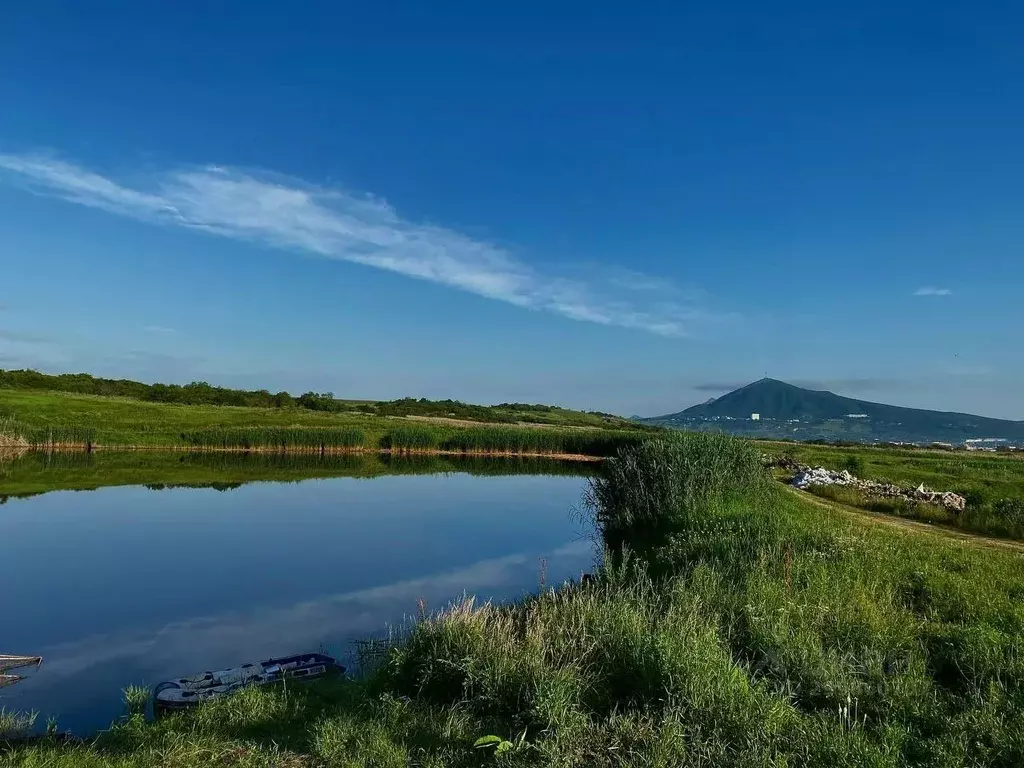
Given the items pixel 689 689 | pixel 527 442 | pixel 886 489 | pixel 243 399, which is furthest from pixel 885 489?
pixel 243 399

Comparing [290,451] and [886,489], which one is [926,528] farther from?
[290,451]

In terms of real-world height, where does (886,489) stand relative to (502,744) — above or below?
above

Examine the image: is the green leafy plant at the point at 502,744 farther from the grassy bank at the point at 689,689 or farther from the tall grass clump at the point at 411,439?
the tall grass clump at the point at 411,439

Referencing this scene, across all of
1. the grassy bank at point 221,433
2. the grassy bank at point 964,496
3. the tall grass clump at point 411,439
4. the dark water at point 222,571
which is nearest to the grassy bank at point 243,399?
the grassy bank at point 221,433

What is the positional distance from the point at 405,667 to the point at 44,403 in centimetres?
6346

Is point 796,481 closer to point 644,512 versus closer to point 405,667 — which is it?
point 644,512

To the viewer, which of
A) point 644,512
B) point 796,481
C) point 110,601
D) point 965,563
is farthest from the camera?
point 796,481

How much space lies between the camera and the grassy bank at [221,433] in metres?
51.7

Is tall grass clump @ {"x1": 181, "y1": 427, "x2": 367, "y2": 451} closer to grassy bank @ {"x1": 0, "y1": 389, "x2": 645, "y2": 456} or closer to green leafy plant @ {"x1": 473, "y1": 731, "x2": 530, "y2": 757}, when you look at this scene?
grassy bank @ {"x1": 0, "y1": 389, "x2": 645, "y2": 456}

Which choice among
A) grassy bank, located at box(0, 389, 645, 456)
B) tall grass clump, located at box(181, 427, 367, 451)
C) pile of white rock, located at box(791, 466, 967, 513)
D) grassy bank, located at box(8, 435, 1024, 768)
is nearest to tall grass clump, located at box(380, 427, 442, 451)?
grassy bank, located at box(0, 389, 645, 456)

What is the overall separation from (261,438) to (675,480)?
4550 centimetres

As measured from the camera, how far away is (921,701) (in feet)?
21.1

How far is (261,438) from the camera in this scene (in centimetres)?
5662

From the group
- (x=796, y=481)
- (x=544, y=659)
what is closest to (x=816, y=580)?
(x=544, y=659)
